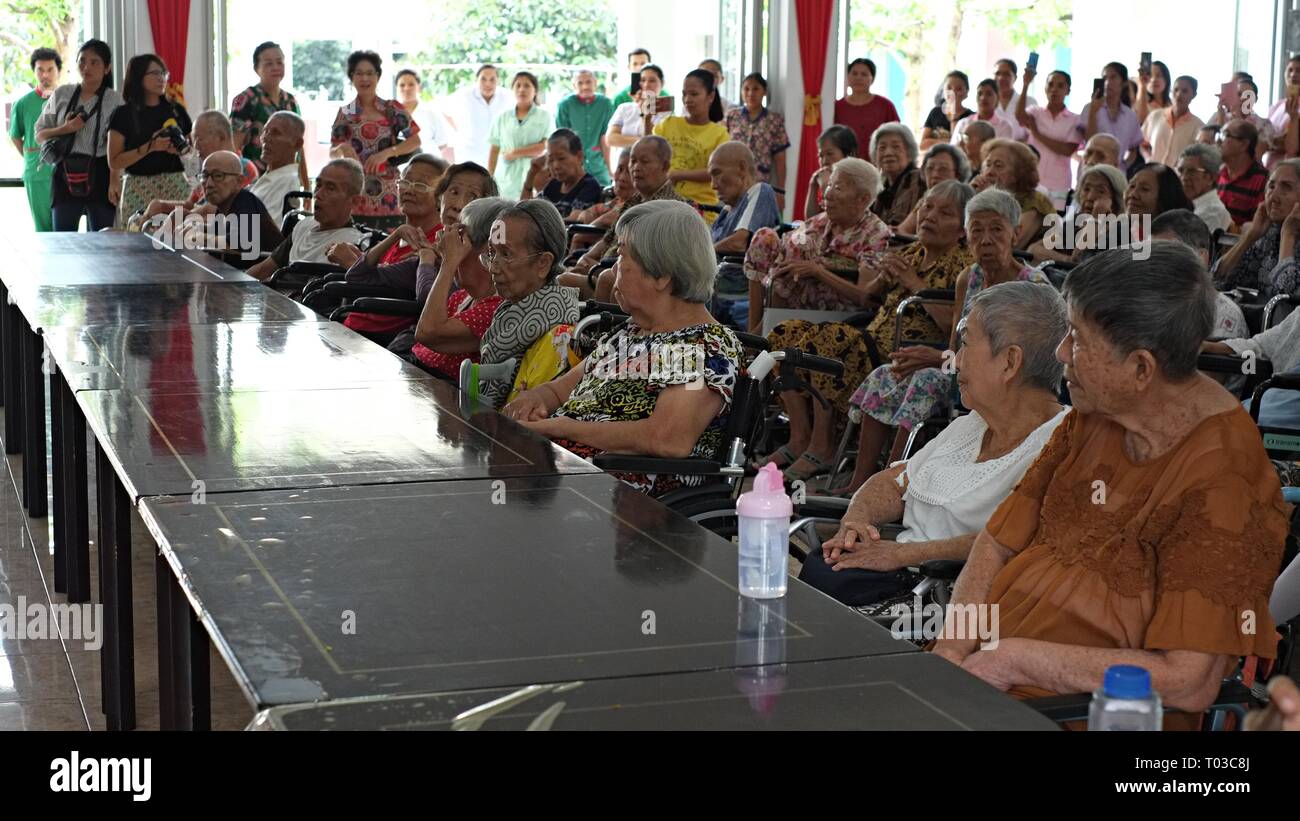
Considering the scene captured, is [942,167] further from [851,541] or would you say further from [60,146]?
[60,146]

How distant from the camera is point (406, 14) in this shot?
566 inches

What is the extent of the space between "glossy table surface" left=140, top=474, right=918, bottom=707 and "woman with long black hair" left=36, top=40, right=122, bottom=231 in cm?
724

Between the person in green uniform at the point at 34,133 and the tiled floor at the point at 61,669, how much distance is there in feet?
18.7

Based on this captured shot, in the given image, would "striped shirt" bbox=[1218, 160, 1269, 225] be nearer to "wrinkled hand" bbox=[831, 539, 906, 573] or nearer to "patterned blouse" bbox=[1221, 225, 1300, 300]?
"patterned blouse" bbox=[1221, 225, 1300, 300]

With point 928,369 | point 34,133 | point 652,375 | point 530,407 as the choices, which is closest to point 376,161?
point 34,133

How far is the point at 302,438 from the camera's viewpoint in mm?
2689

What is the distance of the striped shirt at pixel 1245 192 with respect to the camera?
23.8 ft

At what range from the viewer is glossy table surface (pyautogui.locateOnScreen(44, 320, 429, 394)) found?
3.24 metres

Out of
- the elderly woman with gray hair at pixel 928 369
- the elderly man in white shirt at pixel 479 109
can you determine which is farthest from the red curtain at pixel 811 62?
the elderly woman with gray hair at pixel 928 369

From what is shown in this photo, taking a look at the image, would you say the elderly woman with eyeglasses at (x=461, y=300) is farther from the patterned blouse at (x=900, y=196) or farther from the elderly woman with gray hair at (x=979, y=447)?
the patterned blouse at (x=900, y=196)

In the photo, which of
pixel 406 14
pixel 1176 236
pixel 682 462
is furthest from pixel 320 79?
pixel 682 462

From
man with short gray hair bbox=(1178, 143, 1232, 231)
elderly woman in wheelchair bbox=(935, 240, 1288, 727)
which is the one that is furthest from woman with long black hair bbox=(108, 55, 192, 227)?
elderly woman in wheelchair bbox=(935, 240, 1288, 727)
